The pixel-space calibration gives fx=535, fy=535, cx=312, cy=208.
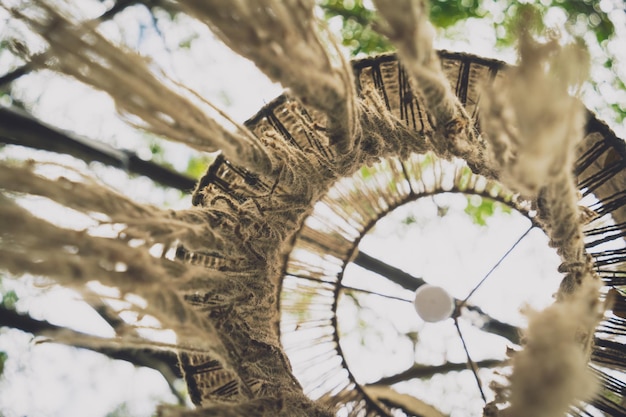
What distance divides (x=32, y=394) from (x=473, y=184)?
5.03 ft

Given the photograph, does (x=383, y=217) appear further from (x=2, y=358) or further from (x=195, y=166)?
(x=2, y=358)

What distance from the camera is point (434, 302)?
0.83 metres

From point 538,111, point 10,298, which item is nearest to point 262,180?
point 538,111

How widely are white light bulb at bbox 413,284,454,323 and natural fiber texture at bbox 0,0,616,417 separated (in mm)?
197

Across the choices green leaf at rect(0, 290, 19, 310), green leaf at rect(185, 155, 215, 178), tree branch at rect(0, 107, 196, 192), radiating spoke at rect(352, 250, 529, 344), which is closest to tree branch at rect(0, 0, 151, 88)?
tree branch at rect(0, 107, 196, 192)

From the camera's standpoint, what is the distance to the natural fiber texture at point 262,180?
0.41m

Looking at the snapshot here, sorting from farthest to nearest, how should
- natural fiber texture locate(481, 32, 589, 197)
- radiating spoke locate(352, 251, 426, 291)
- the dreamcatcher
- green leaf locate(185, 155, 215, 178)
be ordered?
green leaf locate(185, 155, 215, 178), radiating spoke locate(352, 251, 426, 291), the dreamcatcher, natural fiber texture locate(481, 32, 589, 197)

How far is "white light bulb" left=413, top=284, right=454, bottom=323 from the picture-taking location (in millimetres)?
824

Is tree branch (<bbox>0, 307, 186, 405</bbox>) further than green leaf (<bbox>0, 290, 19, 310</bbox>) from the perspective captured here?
No

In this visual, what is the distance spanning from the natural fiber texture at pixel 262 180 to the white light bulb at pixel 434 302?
20cm

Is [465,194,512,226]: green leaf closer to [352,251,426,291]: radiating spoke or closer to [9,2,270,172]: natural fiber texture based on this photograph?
[352,251,426,291]: radiating spoke

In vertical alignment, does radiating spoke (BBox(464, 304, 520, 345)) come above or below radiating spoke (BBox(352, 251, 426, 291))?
below

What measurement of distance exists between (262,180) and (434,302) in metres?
0.32

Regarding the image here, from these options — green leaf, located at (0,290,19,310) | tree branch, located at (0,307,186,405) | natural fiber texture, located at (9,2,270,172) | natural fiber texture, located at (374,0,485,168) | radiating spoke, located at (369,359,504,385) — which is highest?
natural fiber texture, located at (374,0,485,168)
